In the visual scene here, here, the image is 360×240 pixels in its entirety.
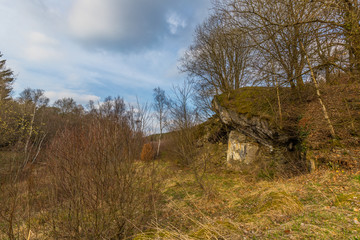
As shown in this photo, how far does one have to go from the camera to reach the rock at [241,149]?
25.7 feet

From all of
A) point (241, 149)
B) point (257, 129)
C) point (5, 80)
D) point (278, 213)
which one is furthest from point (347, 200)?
point (5, 80)

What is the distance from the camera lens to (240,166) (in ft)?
26.5

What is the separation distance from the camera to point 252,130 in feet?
25.5

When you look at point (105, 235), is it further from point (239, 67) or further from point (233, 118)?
point (239, 67)

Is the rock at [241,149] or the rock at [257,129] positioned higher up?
the rock at [257,129]

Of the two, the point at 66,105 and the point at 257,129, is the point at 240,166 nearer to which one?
the point at 257,129

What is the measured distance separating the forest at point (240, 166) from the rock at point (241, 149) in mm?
247

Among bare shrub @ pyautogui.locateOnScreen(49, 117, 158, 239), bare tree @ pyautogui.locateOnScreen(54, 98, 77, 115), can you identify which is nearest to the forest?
bare shrub @ pyautogui.locateOnScreen(49, 117, 158, 239)

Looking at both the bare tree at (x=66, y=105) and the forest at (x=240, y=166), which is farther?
the bare tree at (x=66, y=105)

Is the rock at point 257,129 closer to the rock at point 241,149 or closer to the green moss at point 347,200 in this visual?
the rock at point 241,149

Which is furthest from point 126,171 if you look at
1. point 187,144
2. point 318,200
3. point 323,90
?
point 323,90

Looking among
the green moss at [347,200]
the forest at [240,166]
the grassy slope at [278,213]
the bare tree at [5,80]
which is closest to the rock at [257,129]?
the forest at [240,166]

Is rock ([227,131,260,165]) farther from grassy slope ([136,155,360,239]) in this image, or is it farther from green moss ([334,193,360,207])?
green moss ([334,193,360,207])

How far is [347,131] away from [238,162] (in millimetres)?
4149
